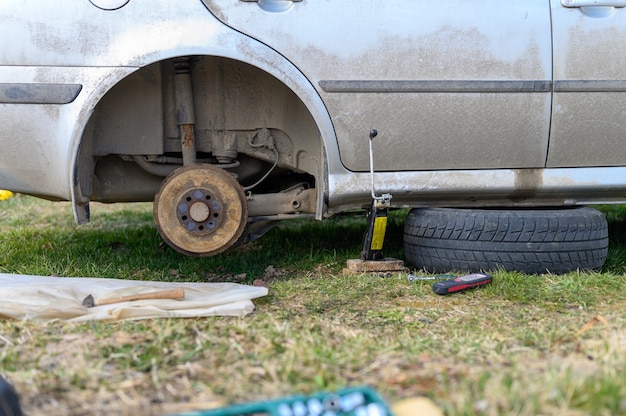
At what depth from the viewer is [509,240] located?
3.44 metres

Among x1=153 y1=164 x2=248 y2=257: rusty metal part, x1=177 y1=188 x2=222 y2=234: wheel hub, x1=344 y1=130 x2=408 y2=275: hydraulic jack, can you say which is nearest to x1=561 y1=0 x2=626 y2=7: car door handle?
x1=344 y1=130 x2=408 y2=275: hydraulic jack

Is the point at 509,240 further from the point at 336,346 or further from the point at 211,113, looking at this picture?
the point at 211,113

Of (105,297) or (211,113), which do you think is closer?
(105,297)

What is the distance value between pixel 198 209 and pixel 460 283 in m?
1.20

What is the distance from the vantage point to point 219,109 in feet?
11.7

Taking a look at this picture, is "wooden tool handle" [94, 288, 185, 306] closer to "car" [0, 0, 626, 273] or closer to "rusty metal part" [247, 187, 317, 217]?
"car" [0, 0, 626, 273]

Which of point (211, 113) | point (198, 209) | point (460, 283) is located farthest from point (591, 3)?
point (198, 209)

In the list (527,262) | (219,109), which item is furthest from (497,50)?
(219,109)

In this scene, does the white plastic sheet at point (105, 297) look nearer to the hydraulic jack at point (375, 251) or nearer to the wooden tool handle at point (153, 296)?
the wooden tool handle at point (153, 296)

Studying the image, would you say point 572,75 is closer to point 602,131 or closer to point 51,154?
point 602,131

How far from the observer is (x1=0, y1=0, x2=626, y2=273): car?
312 cm

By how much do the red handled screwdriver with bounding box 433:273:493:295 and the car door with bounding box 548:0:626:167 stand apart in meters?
0.69

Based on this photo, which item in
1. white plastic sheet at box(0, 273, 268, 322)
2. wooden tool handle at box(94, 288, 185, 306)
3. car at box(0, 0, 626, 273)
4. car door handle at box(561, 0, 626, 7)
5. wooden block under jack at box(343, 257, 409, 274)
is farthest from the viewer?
wooden block under jack at box(343, 257, 409, 274)

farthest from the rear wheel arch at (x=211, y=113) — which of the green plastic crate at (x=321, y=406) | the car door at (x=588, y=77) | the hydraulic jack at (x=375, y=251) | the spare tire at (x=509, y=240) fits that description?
A: the green plastic crate at (x=321, y=406)
